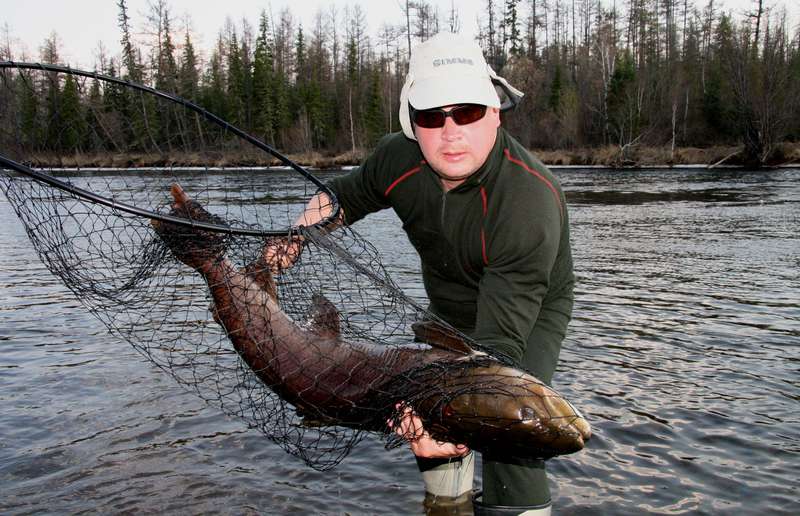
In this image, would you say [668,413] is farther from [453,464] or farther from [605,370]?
[453,464]

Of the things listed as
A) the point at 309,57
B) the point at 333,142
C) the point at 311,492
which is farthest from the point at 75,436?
the point at 309,57

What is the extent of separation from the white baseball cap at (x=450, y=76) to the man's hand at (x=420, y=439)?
1.48 meters

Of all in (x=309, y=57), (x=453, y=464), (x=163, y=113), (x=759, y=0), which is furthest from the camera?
(x=309, y=57)

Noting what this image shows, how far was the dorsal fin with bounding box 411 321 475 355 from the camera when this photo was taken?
3.20 m

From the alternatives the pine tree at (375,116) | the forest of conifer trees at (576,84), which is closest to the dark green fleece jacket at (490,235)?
the forest of conifer trees at (576,84)

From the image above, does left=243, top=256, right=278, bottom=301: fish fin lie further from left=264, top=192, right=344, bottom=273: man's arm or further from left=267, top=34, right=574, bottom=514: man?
left=267, top=34, right=574, bottom=514: man

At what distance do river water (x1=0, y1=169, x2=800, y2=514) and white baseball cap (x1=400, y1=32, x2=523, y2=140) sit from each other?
3000mm

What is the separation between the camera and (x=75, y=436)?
5812mm

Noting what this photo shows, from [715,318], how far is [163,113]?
7.84m

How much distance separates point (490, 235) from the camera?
3.24 meters

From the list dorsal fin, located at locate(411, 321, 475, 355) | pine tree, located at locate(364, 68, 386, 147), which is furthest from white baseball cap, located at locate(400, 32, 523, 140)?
pine tree, located at locate(364, 68, 386, 147)

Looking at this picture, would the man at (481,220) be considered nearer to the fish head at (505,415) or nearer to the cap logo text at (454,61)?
the cap logo text at (454,61)

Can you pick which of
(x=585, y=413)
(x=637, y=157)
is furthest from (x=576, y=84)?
(x=585, y=413)

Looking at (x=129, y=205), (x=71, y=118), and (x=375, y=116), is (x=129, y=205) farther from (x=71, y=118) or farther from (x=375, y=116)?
(x=375, y=116)
